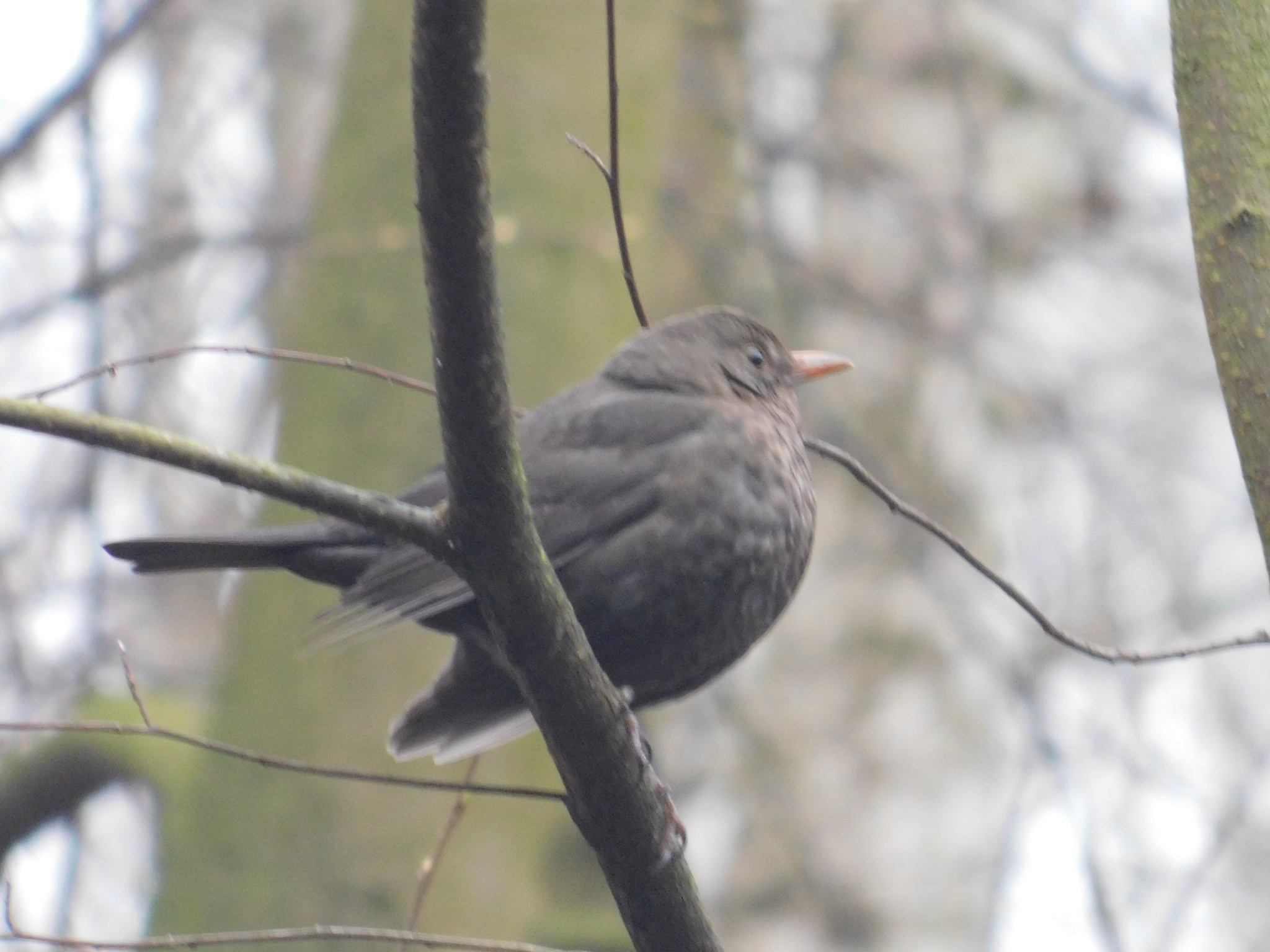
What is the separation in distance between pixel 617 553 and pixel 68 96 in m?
3.60

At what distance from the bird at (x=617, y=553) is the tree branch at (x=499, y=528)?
503mm

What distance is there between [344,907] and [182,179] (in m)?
5.66

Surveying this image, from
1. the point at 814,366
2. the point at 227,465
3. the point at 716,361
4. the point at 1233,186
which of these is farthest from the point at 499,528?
the point at 814,366

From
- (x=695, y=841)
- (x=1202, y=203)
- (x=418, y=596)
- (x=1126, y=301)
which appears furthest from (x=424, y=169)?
(x=1126, y=301)

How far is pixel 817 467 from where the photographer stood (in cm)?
669

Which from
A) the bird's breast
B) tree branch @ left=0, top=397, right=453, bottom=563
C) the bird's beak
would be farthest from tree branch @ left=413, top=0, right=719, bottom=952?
the bird's beak

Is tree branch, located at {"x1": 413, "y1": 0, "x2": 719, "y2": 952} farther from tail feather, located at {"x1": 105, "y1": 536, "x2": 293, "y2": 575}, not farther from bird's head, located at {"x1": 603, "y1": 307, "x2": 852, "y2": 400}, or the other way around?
bird's head, located at {"x1": 603, "y1": 307, "x2": 852, "y2": 400}

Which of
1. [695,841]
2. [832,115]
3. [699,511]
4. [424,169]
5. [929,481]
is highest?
[424,169]

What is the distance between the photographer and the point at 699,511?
105 inches

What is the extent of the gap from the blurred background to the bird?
1094 mm

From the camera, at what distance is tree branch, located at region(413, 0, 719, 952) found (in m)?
1.50

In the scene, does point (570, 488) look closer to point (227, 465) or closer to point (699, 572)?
point (699, 572)

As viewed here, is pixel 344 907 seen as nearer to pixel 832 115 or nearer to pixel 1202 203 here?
pixel 1202 203

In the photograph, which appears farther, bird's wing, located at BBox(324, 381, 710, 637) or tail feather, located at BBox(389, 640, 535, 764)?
tail feather, located at BBox(389, 640, 535, 764)
